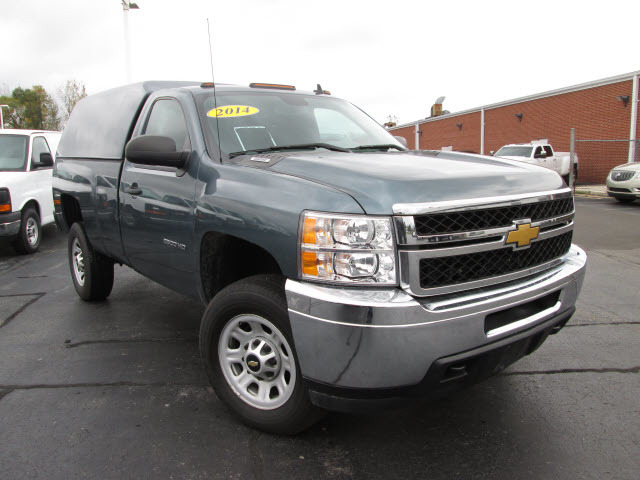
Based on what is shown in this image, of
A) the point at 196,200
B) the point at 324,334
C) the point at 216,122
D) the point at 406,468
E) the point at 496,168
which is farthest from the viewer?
the point at 216,122

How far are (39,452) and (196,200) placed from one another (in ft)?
5.11

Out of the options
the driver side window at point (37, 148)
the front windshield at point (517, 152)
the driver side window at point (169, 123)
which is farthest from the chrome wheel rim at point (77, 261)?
the front windshield at point (517, 152)

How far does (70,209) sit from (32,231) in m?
3.89

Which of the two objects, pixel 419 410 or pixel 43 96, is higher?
pixel 43 96

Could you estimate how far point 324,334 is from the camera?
214 centimetres

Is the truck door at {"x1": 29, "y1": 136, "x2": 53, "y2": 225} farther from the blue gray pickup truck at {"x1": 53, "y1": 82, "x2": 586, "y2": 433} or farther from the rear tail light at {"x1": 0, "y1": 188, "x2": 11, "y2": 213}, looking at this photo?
the blue gray pickup truck at {"x1": 53, "y1": 82, "x2": 586, "y2": 433}

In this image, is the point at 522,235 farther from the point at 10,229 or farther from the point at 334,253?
the point at 10,229

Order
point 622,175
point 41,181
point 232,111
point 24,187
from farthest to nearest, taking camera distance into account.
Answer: point 622,175 → point 41,181 → point 24,187 → point 232,111

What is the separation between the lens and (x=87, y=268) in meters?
4.98

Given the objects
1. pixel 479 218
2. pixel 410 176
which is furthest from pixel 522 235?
pixel 410 176

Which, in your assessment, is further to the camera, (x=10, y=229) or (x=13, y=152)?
(x=13, y=152)

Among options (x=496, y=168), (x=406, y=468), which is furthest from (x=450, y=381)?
(x=496, y=168)

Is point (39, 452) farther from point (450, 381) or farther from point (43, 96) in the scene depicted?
point (43, 96)

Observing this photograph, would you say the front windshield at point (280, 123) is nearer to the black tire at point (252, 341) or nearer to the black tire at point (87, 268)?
the black tire at point (252, 341)
